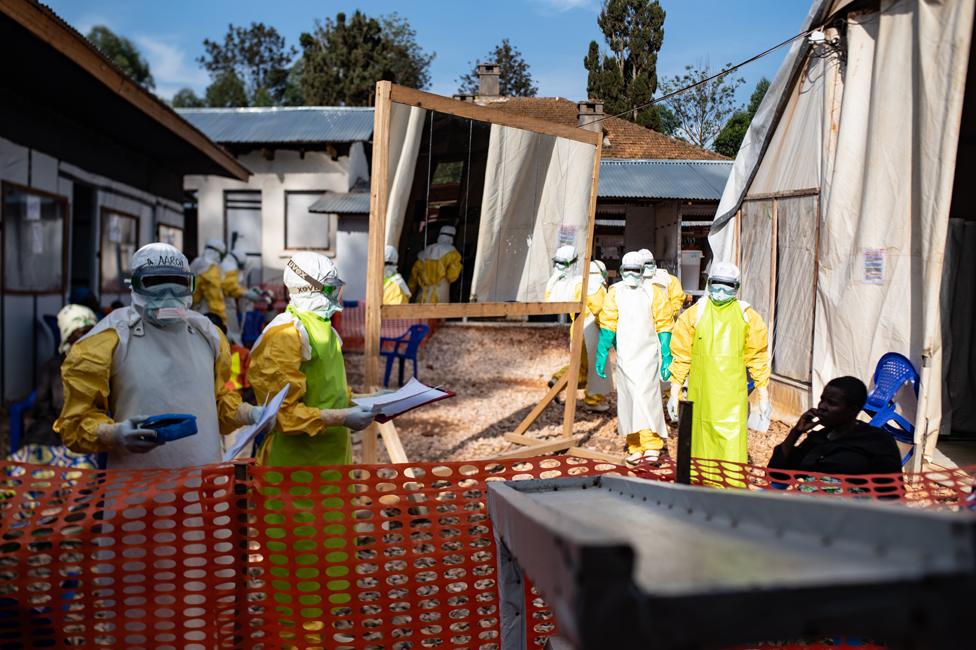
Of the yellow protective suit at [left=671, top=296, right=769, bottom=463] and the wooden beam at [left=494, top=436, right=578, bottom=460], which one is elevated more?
the yellow protective suit at [left=671, top=296, right=769, bottom=463]

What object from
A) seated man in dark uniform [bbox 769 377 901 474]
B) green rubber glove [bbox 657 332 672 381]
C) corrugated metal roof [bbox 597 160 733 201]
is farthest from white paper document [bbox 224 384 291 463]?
corrugated metal roof [bbox 597 160 733 201]

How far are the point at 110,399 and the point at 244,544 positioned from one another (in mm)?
924

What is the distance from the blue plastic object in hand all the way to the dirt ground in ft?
13.0

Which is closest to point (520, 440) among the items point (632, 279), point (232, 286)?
point (632, 279)

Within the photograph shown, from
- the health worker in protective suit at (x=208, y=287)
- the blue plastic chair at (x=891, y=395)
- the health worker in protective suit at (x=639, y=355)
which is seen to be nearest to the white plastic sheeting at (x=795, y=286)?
the blue plastic chair at (x=891, y=395)

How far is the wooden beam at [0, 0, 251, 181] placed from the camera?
4.70 meters

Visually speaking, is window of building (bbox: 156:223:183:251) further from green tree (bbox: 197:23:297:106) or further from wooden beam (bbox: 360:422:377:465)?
green tree (bbox: 197:23:297:106)

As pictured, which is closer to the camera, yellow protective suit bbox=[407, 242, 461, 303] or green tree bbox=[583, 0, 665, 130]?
yellow protective suit bbox=[407, 242, 461, 303]

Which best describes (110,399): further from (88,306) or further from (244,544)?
(88,306)

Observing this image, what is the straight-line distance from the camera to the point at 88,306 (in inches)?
284

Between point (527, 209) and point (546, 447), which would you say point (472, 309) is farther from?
point (546, 447)

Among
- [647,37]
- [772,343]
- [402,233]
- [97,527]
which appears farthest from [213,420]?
[772,343]

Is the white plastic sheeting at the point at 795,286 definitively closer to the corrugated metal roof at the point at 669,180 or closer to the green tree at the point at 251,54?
the corrugated metal roof at the point at 669,180

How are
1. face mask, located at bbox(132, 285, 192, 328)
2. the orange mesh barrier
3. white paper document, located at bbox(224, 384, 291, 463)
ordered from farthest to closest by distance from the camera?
face mask, located at bbox(132, 285, 192, 328), white paper document, located at bbox(224, 384, 291, 463), the orange mesh barrier
